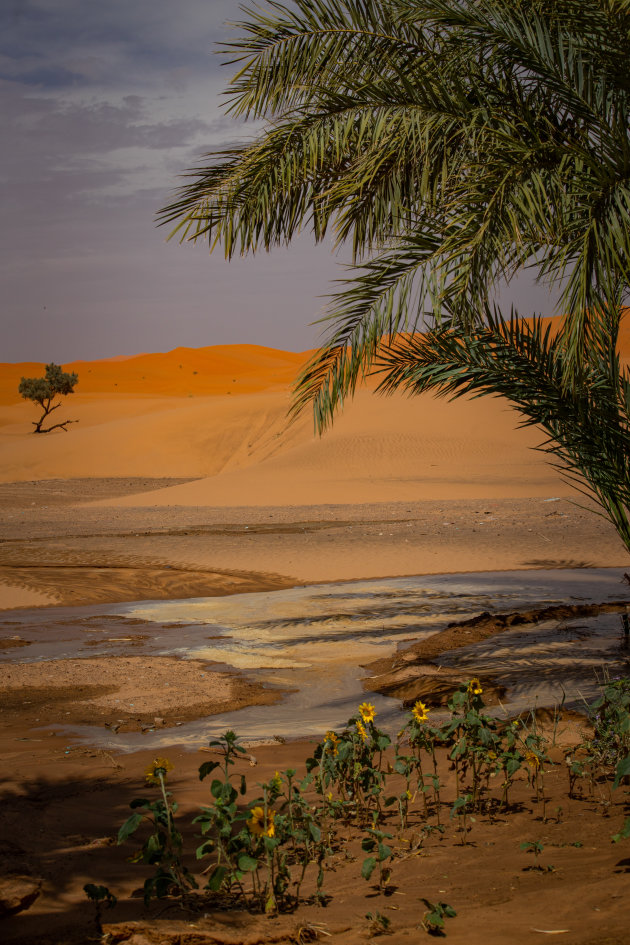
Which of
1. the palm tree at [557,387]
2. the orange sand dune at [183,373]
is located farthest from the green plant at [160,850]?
the orange sand dune at [183,373]

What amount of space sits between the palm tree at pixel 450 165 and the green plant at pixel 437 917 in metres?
2.95

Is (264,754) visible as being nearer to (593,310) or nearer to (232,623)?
(593,310)

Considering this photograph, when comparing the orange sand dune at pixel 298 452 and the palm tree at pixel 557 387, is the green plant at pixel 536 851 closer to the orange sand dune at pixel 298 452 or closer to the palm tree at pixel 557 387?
the palm tree at pixel 557 387

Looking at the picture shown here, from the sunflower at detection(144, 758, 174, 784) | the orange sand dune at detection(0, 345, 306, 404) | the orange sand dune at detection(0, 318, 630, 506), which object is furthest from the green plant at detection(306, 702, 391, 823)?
the orange sand dune at detection(0, 345, 306, 404)

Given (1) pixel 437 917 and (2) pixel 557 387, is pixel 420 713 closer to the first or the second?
(1) pixel 437 917

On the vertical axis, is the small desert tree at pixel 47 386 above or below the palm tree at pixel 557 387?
above

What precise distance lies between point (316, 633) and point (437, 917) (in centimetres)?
592

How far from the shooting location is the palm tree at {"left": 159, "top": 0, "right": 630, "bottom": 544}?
478 centimetres

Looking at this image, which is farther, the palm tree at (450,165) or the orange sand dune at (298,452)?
the orange sand dune at (298,452)

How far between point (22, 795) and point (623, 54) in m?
5.17

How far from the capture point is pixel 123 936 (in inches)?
97.0

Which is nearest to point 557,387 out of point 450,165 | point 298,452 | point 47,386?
point 450,165

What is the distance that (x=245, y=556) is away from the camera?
539 inches

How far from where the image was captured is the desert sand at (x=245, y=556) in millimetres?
2631
